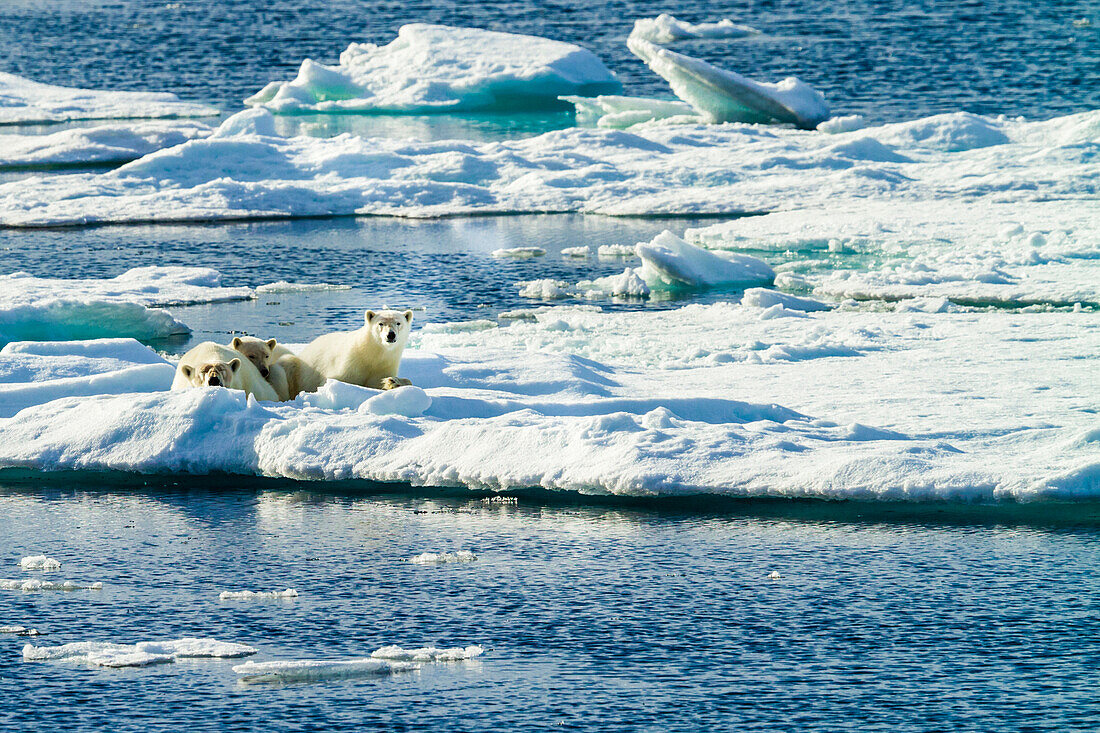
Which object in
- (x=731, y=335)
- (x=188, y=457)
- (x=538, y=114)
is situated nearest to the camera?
(x=188, y=457)

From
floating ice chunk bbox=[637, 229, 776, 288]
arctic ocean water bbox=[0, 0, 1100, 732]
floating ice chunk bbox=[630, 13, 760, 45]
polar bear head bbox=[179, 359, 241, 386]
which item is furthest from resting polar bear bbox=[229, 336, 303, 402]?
floating ice chunk bbox=[630, 13, 760, 45]

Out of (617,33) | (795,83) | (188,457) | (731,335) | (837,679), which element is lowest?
(837,679)

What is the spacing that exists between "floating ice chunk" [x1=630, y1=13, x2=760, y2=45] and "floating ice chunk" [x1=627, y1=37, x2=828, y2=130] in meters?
7.30

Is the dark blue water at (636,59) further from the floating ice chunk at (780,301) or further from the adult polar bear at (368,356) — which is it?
the adult polar bear at (368,356)

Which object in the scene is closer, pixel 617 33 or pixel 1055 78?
pixel 1055 78

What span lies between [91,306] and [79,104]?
59.2 ft

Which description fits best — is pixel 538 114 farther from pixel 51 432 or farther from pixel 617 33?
pixel 51 432

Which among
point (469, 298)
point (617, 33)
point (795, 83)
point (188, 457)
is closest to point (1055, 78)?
point (795, 83)

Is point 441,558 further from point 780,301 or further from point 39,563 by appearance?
point 780,301

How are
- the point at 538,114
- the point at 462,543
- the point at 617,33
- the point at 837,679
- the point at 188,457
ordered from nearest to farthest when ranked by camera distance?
1. the point at 837,679
2. the point at 462,543
3. the point at 188,457
4. the point at 538,114
5. the point at 617,33

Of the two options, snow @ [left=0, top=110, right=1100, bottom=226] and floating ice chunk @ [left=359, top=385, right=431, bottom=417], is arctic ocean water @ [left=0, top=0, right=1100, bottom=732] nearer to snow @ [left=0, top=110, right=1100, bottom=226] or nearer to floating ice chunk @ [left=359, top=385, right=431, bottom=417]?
floating ice chunk @ [left=359, top=385, right=431, bottom=417]

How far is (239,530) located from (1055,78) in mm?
23919

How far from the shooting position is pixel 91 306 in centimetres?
1113

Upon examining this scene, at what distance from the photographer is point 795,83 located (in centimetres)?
2245
